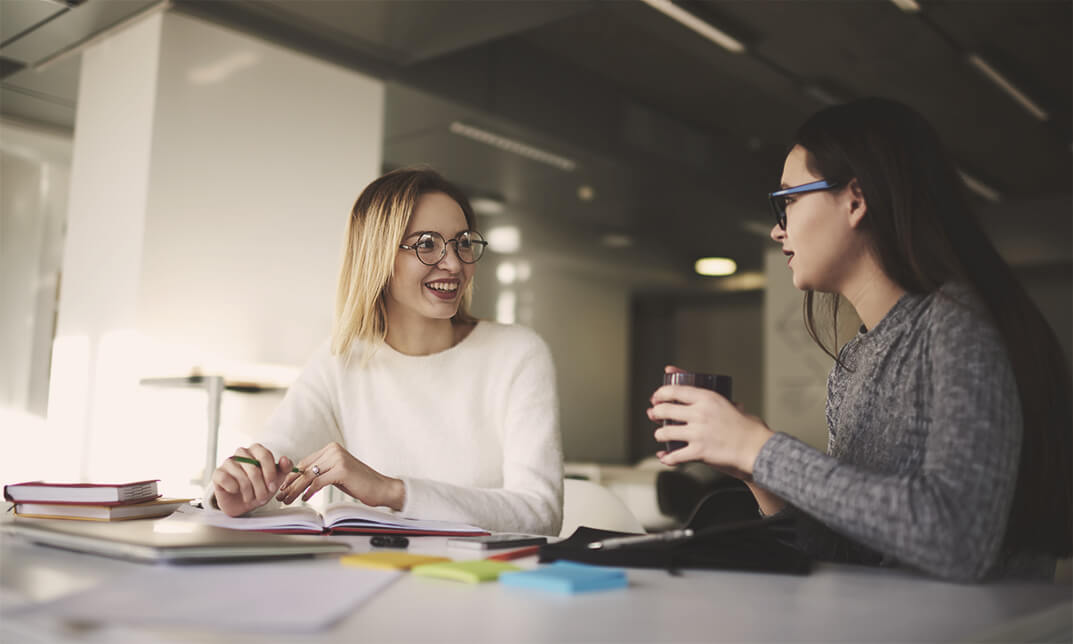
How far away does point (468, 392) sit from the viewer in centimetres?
195

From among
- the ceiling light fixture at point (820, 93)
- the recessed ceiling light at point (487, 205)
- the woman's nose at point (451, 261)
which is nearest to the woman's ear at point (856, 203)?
the woman's nose at point (451, 261)

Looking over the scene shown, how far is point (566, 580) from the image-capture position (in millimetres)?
841

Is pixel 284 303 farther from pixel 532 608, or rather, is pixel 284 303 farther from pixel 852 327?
pixel 532 608

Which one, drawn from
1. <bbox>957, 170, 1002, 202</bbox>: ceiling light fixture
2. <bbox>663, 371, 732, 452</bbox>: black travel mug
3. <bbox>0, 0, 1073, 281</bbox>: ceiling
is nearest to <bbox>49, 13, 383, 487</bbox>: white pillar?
<bbox>0, 0, 1073, 281</bbox>: ceiling

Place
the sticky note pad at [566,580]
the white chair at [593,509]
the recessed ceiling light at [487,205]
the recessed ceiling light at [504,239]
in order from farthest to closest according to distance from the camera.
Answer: the recessed ceiling light at [504,239] < the recessed ceiling light at [487,205] < the white chair at [593,509] < the sticky note pad at [566,580]

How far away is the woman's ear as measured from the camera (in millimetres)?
1260

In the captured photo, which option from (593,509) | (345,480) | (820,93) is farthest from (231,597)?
(820,93)

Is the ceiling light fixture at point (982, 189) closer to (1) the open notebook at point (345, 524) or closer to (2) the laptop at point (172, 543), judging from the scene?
(1) the open notebook at point (345, 524)

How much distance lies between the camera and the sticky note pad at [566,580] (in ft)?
2.76

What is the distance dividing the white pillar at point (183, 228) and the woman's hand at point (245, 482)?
6.57ft

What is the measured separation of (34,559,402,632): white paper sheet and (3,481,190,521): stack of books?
1.57 feet

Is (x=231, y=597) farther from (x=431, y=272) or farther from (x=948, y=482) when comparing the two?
(x=431, y=272)

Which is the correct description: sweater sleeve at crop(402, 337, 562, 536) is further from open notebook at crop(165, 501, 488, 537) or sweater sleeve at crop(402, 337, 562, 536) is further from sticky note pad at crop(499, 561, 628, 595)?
sticky note pad at crop(499, 561, 628, 595)

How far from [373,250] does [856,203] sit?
1087 millimetres
